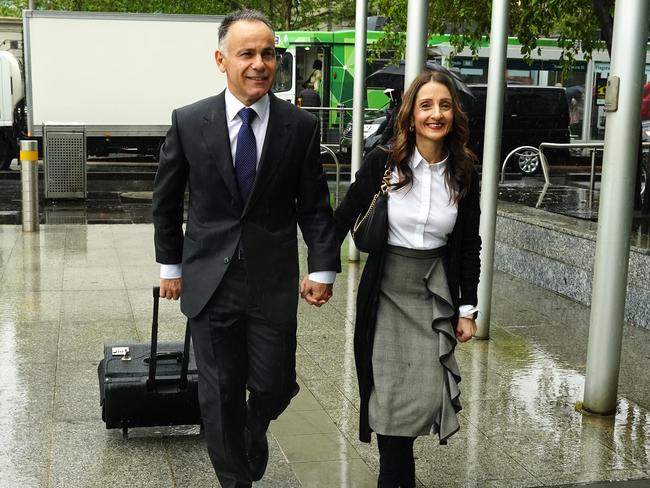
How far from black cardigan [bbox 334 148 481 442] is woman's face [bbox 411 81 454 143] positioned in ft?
0.73

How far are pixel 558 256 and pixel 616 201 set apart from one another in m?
3.66

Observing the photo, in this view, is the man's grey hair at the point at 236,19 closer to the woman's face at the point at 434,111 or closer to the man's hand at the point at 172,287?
the woman's face at the point at 434,111

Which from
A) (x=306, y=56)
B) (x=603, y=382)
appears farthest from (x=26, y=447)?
(x=306, y=56)

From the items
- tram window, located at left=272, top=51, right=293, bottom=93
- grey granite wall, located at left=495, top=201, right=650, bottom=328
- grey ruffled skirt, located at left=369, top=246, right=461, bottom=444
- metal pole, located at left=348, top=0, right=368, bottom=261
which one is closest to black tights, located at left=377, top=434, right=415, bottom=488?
grey ruffled skirt, located at left=369, top=246, right=461, bottom=444

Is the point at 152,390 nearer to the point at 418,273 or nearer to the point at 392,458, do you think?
the point at 392,458

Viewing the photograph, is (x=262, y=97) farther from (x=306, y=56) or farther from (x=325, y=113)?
(x=306, y=56)

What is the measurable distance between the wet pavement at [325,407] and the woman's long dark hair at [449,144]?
1.41m

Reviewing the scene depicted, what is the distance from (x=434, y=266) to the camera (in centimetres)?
409

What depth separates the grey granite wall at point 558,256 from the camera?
7773 mm

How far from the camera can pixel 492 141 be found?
23.2ft

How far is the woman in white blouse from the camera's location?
159 inches

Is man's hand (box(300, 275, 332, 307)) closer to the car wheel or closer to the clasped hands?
the clasped hands

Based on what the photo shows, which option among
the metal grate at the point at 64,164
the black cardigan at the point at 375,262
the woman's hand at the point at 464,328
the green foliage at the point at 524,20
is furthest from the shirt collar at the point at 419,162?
the metal grate at the point at 64,164

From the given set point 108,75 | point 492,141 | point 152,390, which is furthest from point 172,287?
point 108,75
